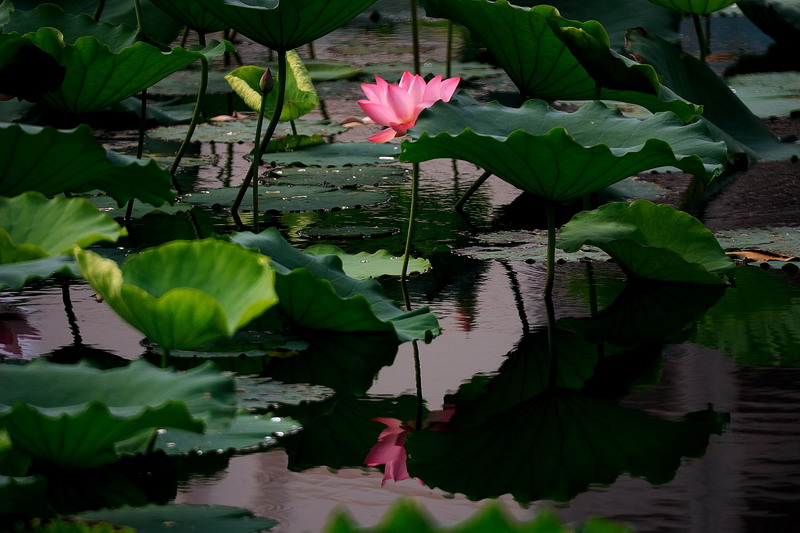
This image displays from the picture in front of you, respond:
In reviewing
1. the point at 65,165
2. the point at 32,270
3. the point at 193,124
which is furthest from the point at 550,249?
the point at 193,124

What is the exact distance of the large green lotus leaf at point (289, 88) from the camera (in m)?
2.51

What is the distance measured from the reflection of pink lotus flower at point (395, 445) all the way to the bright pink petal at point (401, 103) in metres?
0.58

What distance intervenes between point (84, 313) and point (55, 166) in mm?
216

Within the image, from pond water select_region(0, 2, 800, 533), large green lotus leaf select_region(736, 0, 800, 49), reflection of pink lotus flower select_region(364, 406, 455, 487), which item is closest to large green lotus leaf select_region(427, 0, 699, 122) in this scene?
pond water select_region(0, 2, 800, 533)

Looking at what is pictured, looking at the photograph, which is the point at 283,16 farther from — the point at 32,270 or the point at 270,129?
the point at 32,270

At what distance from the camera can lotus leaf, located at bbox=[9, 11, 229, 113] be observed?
188cm

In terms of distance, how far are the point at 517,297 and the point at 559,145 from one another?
0.35 meters

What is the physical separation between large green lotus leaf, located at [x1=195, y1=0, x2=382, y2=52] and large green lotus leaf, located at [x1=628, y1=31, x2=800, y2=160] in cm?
81

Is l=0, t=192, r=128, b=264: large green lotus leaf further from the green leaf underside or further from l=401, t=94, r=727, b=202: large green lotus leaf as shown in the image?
the green leaf underside

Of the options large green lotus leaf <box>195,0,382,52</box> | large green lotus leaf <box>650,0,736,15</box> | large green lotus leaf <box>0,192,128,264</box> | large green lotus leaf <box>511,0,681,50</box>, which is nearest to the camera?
large green lotus leaf <box>0,192,128,264</box>

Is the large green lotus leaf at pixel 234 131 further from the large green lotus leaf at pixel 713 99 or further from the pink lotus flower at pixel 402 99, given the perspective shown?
the pink lotus flower at pixel 402 99

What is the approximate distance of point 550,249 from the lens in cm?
159

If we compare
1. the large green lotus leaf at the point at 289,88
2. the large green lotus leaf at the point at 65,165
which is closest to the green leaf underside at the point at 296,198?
the large green lotus leaf at the point at 289,88

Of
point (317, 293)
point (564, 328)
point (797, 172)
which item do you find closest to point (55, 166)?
point (317, 293)
